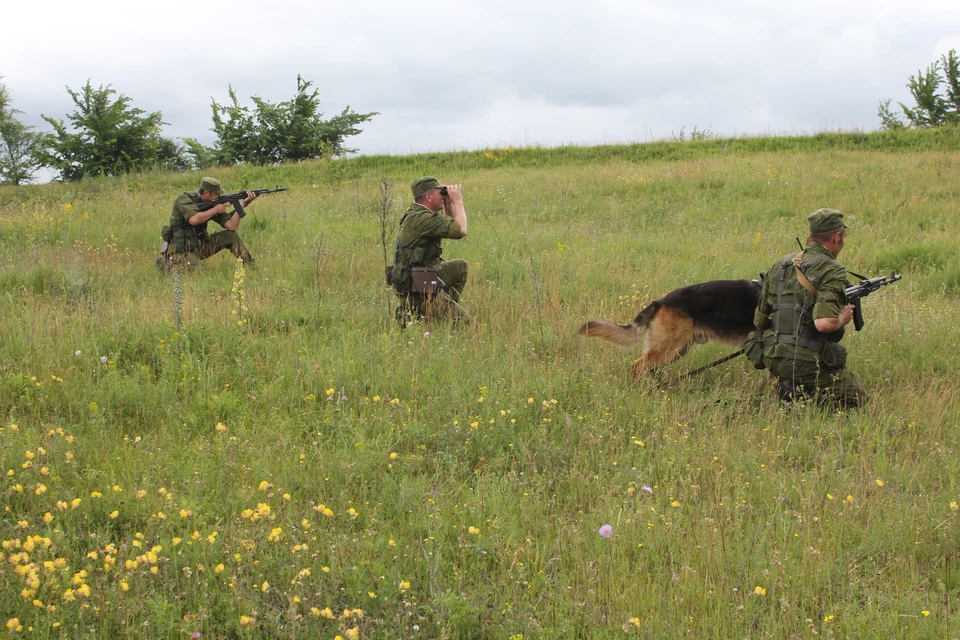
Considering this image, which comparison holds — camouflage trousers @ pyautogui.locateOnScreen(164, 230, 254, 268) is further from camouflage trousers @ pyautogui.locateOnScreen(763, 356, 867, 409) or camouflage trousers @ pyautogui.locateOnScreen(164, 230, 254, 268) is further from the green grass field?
camouflage trousers @ pyautogui.locateOnScreen(763, 356, 867, 409)

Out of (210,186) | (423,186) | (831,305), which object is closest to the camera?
(831,305)

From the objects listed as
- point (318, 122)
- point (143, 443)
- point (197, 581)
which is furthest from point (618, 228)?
point (318, 122)

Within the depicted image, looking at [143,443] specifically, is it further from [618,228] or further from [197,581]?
[618,228]

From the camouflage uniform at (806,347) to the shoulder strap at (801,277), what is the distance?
0.02m

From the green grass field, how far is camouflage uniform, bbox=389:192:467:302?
34 centimetres

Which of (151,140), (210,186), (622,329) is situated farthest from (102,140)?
(622,329)

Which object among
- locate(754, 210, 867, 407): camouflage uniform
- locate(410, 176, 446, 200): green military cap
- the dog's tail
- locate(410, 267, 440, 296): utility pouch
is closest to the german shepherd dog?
the dog's tail

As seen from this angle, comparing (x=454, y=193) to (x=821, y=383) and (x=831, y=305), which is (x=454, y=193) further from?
(x=821, y=383)

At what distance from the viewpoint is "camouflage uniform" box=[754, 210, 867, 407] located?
5094 mm

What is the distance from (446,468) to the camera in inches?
160

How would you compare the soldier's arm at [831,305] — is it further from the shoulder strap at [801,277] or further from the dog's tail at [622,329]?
the dog's tail at [622,329]

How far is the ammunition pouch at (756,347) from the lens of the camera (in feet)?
17.7

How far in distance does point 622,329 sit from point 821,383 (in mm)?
1475

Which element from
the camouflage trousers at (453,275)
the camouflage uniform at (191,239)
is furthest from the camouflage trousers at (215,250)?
the camouflage trousers at (453,275)
